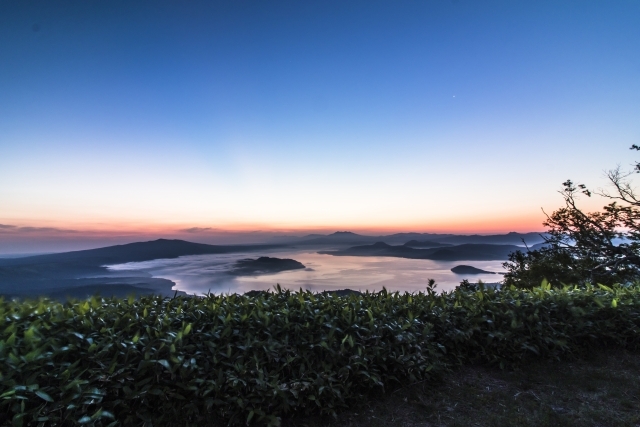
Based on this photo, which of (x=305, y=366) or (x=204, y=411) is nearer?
(x=204, y=411)

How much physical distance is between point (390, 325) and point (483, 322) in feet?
3.91

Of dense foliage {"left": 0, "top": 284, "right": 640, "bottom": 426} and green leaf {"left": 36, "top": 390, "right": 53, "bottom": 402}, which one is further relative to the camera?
dense foliage {"left": 0, "top": 284, "right": 640, "bottom": 426}

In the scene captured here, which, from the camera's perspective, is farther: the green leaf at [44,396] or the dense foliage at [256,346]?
the dense foliage at [256,346]

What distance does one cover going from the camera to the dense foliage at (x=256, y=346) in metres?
2.49

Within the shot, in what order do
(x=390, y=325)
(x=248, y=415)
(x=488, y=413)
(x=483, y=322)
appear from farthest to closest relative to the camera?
(x=483, y=322), (x=390, y=325), (x=488, y=413), (x=248, y=415)

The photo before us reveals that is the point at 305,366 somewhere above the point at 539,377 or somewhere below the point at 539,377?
above

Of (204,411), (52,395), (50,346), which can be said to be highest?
(50,346)

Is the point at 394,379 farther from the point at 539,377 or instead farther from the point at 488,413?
the point at 539,377

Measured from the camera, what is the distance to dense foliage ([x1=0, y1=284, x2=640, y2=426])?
2488 millimetres

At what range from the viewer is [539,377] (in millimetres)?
3541

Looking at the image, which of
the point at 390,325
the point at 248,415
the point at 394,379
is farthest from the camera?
the point at 390,325

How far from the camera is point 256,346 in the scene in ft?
9.93

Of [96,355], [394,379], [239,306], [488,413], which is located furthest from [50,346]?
[488,413]

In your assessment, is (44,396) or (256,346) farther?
(256,346)
